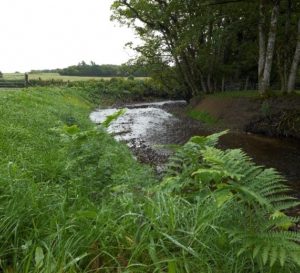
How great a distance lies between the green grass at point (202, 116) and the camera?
22.4 metres

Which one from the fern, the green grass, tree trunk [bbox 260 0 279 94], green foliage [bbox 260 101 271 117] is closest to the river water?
the green grass

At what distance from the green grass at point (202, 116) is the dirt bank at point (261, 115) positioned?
0.74 ft

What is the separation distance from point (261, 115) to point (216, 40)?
310 inches

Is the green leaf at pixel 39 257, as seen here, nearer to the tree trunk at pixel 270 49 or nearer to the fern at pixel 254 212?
the fern at pixel 254 212

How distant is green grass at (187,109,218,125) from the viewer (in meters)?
22.4

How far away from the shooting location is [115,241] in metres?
3.42

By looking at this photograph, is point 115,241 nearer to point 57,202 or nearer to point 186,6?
point 57,202

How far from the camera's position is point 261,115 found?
19.1 metres

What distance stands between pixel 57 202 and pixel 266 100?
1751 centimetres

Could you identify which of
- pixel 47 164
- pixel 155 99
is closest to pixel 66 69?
pixel 155 99

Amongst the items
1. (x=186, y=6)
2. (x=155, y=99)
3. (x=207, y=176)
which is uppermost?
(x=186, y=6)

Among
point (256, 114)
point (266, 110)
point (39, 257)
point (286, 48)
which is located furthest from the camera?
point (286, 48)

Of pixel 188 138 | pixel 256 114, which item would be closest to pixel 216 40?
pixel 256 114

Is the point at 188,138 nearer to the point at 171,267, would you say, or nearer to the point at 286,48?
the point at 286,48
